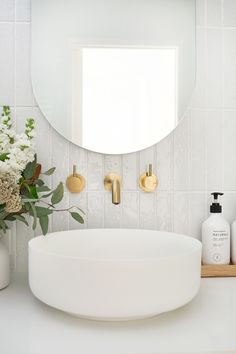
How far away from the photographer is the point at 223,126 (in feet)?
4.55

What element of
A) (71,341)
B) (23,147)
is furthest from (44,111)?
(71,341)

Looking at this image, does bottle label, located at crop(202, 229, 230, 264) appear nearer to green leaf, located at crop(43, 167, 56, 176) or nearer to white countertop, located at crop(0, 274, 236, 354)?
white countertop, located at crop(0, 274, 236, 354)

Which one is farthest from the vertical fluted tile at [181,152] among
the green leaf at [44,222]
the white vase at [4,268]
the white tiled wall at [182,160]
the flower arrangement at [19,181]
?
the white vase at [4,268]

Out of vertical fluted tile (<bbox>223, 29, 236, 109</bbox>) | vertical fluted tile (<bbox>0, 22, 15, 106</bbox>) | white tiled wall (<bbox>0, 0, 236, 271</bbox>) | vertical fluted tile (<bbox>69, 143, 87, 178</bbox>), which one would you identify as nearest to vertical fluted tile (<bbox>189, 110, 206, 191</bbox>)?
white tiled wall (<bbox>0, 0, 236, 271</bbox>)

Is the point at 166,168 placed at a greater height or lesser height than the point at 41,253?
greater

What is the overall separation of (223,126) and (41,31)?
26.8 inches

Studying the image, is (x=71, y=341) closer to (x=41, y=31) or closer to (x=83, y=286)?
(x=83, y=286)

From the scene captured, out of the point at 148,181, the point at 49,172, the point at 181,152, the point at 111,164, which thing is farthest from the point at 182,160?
the point at 49,172

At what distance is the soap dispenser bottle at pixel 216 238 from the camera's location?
1302 mm

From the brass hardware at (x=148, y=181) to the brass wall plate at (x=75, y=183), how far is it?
0.20 metres

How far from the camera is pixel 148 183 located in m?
1.34

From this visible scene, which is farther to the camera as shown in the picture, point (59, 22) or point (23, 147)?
point (59, 22)

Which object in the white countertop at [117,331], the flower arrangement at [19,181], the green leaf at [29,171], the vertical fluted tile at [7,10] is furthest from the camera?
the vertical fluted tile at [7,10]

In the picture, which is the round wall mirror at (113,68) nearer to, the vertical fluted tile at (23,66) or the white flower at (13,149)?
the vertical fluted tile at (23,66)
